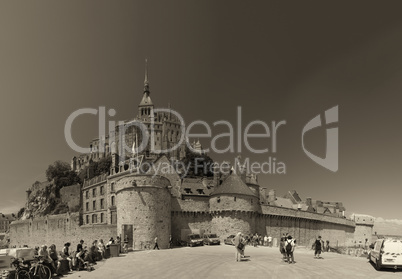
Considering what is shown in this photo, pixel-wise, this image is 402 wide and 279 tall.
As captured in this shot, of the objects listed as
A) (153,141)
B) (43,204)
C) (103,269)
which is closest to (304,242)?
(103,269)

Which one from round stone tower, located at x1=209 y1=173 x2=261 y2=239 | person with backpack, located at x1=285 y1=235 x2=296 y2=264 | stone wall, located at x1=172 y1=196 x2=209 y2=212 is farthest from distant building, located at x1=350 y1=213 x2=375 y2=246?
person with backpack, located at x1=285 y1=235 x2=296 y2=264

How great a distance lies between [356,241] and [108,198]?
59.8 m

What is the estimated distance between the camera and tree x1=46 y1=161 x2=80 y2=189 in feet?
321

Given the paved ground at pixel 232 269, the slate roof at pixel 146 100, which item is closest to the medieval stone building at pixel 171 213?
the paved ground at pixel 232 269

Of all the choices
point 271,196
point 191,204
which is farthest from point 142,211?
point 271,196

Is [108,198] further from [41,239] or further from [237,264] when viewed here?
[237,264]

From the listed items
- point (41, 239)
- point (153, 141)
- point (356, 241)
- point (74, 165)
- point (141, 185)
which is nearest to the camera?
point (141, 185)

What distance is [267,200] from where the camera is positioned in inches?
3081

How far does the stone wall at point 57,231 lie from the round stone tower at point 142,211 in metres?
5.03

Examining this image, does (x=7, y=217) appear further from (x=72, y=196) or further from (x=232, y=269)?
(x=232, y=269)

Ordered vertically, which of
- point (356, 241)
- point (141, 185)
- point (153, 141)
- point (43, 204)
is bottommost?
point (356, 241)

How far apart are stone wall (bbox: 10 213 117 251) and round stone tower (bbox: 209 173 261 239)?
13942 mm

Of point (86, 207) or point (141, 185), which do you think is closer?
point (141, 185)

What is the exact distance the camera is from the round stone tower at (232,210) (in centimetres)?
5156
